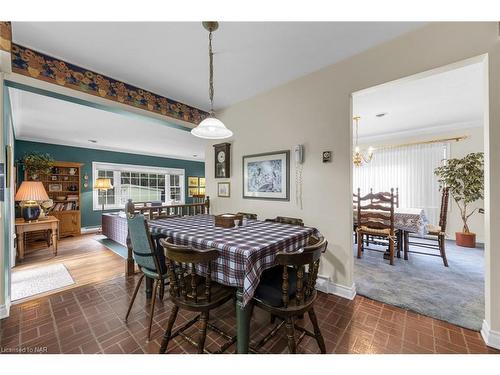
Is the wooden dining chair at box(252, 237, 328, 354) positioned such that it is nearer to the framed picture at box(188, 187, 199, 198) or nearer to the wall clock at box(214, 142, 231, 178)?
the wall clock at box(214, 142, 231, 178)

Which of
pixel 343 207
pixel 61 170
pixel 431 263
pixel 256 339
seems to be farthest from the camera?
pixel 61 170

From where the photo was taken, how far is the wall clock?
3537 mm

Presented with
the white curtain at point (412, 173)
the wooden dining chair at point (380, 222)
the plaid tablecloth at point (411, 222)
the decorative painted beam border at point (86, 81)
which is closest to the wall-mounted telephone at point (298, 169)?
the wooden dining chair at point (380, 222)

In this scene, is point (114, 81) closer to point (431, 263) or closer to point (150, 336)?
point (150, 336)

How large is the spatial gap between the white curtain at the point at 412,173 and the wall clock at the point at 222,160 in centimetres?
410

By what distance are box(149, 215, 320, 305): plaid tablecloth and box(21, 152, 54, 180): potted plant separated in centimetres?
490

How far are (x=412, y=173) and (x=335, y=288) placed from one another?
4088mm

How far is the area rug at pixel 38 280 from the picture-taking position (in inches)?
94.0

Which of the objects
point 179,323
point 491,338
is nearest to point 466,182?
point 491,338

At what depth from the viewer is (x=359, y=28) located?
6.14 ft

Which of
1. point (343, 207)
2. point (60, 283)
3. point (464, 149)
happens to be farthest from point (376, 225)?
point (60, 283)

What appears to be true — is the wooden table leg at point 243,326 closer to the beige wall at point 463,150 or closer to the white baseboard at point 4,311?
the white baseboard at point 4,311

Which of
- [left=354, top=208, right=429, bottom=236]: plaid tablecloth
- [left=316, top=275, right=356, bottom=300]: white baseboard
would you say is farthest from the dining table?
[left=354, top=208, right=429, bottom=236]: plaid tablecloth
